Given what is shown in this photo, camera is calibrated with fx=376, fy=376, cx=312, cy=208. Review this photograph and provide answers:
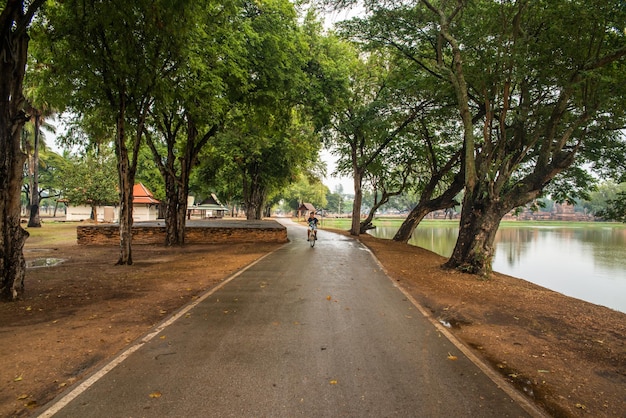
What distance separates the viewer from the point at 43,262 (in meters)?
12.9

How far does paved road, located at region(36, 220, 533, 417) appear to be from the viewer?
328 cm

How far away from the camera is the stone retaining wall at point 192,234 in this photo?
1927 centimetres

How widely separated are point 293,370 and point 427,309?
150 inches

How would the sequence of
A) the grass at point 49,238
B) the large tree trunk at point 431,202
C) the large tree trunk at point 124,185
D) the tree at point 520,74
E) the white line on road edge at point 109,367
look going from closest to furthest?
the white line on road edge at point 109,367 → the tree at point 520,74 → the large tree trunk at point 124,185 → the large tree trunk at point 431,202 → the grass at point 49,238

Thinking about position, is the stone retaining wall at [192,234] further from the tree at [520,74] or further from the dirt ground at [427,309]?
the tree at [520,74]

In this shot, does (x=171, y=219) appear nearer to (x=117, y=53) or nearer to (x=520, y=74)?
(x=117, y=53)

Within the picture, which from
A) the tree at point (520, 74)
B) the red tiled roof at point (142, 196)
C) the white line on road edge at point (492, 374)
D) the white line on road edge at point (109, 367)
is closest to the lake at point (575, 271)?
the tree at point (520, 74)

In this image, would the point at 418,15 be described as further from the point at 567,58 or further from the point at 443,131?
the point at 443,131

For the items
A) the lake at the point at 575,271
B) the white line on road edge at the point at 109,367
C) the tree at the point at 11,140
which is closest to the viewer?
the white line on road edge at the point at 109,367

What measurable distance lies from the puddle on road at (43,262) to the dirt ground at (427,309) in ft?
4.02

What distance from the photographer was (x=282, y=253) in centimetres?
1527

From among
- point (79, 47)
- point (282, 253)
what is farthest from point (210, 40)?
point (282, 253)

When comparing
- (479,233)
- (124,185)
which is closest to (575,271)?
(479,233)

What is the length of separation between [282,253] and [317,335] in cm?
1017
